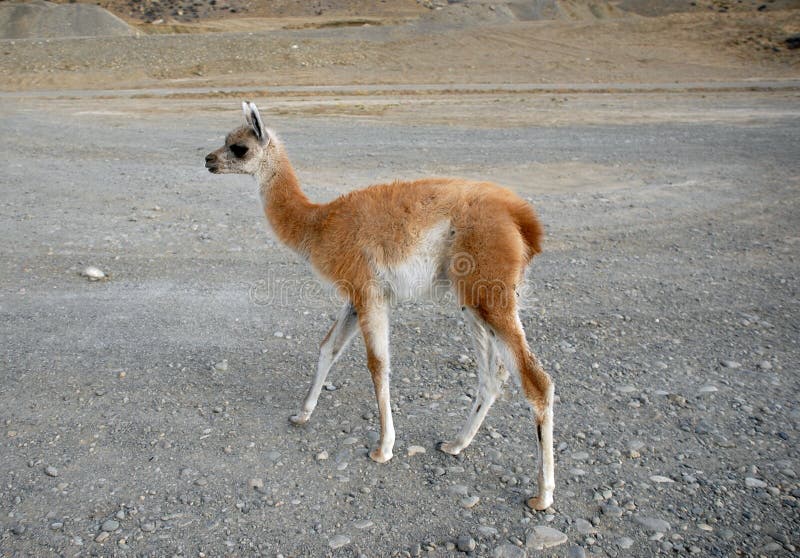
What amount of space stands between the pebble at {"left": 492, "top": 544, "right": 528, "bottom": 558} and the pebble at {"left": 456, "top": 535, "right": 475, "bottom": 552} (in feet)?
0.42

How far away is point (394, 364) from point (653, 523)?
2528mm

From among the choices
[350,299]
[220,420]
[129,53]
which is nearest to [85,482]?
[220,420]

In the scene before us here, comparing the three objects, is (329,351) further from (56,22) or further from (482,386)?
(56,22)

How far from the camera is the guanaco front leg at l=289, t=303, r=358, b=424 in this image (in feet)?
16.9

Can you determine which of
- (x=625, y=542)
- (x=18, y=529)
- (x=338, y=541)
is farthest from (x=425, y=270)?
(x=18, y=529)

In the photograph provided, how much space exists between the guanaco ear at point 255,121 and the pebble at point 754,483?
13.6 ft

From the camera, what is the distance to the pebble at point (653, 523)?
13.3ft

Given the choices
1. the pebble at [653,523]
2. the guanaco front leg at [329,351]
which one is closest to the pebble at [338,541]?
the guanaco front leg at [329,351]

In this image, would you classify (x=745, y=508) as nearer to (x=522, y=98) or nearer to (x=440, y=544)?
(x=440, y=544)

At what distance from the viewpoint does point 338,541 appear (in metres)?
3.96

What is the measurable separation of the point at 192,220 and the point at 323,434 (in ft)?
18.9

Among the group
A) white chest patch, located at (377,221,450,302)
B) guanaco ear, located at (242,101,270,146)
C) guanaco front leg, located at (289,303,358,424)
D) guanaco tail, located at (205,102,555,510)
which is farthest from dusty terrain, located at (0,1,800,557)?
guanaco ear, located at (242,101,270,146)

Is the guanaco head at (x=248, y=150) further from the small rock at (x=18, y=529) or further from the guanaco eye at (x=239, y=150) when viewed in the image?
→ the small rock at (x=18, y=529)

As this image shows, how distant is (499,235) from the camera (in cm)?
444
